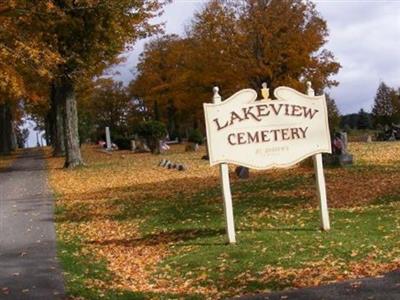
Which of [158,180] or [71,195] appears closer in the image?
[71,195]

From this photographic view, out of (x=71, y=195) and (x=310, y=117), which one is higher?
(x=310, y=117)

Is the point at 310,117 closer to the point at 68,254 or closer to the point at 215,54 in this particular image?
the point at 68,254

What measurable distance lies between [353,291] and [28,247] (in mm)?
5819

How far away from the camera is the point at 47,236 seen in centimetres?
1134

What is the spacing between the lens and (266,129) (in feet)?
31.4

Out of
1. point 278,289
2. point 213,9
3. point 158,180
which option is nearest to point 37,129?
point 213,9

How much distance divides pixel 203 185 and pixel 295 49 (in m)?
18.4

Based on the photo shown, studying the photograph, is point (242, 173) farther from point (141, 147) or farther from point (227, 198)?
point (141, 147)

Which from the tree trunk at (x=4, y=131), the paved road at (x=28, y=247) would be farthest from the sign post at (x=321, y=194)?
the tree trunk at (x=4, y=131)

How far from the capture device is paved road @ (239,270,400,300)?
6061 millimetres

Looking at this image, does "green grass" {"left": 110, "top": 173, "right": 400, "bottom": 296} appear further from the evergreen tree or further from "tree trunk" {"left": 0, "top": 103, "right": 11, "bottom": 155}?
the evergreen tree

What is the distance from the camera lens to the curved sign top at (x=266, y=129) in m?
9.38

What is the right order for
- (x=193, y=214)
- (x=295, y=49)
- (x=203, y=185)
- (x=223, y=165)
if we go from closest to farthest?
(x=223, y=165) → (x=193, y=214) → (x=203, y=185) → (x=295, y=49)

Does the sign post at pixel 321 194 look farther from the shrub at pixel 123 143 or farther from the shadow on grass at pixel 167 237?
the shrub at pixel 123 143
